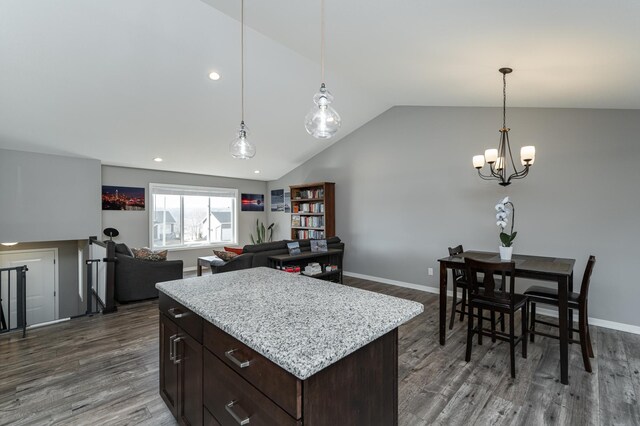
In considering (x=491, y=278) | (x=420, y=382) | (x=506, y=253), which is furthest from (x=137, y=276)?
(x=506, y=253)

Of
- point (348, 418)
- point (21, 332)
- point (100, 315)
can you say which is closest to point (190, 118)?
point (100, 315)

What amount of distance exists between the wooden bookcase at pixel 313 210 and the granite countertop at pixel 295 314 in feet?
13.7

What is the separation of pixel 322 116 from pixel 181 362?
1.72 meters

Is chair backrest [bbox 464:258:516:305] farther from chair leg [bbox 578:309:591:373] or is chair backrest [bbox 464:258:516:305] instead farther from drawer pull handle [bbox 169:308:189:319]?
drawer pull handle [bbox 169:308:189:319]

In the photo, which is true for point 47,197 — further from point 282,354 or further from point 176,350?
point 282,354

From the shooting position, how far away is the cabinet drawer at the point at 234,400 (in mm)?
1005

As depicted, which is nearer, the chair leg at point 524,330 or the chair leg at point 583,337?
the chair leg at point 583,337

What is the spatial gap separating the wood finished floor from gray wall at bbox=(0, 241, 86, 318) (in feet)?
9.92

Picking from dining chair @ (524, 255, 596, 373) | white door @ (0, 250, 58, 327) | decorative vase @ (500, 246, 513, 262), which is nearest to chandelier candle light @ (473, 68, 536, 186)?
decorative vase @ (500, 246, 513, 262)

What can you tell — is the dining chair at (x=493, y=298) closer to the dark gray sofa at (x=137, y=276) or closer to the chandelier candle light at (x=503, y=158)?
the chandelier candle light at (x=503, y=158)

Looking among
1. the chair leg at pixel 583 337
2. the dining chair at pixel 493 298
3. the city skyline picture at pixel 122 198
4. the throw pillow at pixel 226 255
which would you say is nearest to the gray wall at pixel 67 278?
the city skyline picture at pixel 122 198

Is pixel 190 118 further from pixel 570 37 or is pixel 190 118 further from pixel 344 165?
pixel 570 37

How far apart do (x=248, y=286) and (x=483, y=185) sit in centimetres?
379

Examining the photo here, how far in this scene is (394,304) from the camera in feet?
4.74
